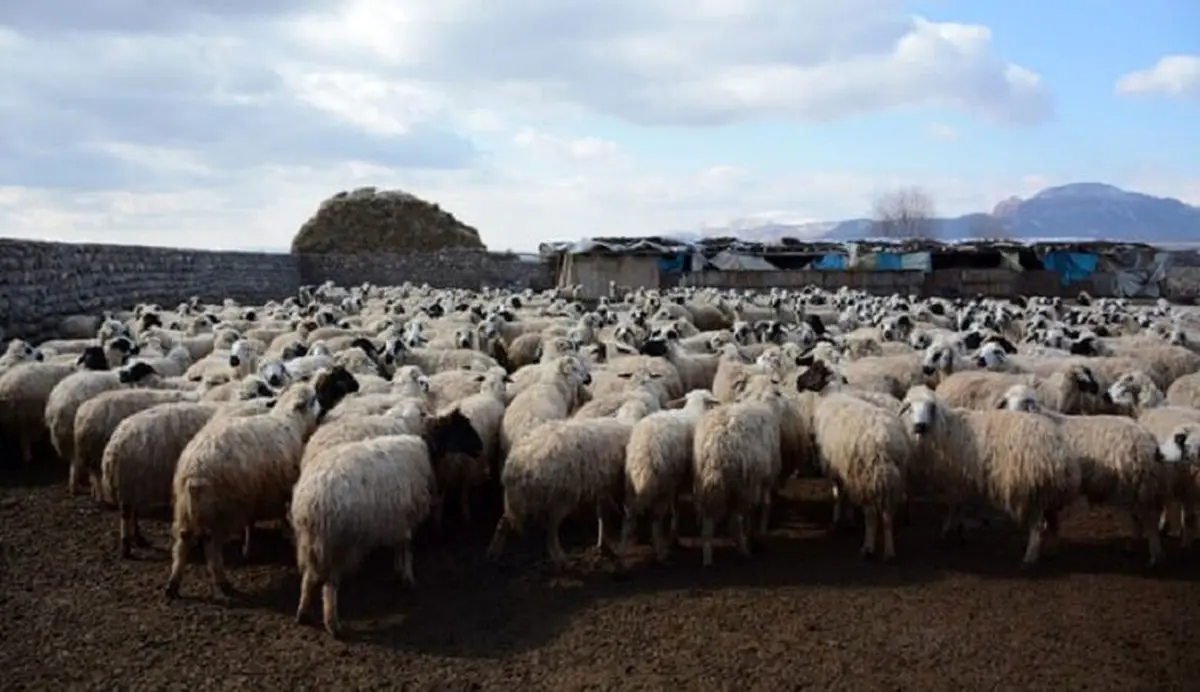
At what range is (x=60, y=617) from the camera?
737cm

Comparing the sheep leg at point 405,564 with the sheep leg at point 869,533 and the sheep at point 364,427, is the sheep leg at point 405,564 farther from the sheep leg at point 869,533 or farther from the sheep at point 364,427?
the sheep leg at point 869,533

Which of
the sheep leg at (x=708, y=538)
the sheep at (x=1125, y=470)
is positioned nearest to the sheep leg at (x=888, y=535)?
the sheep leg at (x=708, y=538)

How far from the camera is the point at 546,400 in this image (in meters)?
10.3

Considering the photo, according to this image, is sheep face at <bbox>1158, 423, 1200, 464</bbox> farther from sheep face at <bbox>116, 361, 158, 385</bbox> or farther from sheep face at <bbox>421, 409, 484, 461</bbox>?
sheep face at <bbox>116, 361, 158, 385</bbox>

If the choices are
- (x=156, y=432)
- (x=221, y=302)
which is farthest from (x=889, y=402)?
(x=221, y=302)

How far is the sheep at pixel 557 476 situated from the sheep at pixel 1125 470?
414 centimetres

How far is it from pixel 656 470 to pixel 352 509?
8.64ft

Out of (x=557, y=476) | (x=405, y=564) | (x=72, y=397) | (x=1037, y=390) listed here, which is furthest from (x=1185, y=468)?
(x=72, y=397)

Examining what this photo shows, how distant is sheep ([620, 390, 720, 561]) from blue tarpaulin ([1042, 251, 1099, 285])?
30.1 metres

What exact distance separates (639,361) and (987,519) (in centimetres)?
483

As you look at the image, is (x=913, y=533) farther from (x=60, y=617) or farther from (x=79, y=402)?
(x=79, y=402)

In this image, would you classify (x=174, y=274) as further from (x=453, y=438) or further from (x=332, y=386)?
(x=453, y=438)

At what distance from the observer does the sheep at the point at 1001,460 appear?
27.7 ft

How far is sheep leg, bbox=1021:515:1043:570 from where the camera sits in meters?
8.36
